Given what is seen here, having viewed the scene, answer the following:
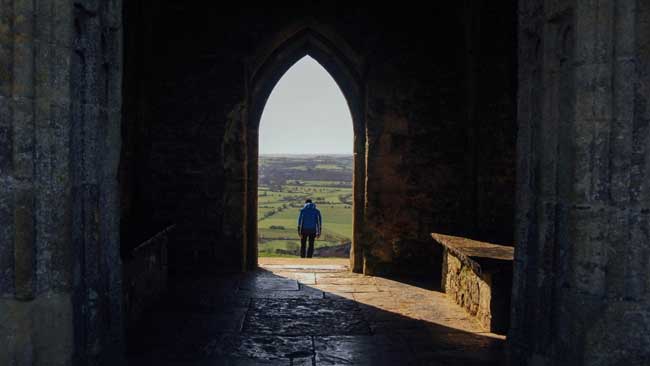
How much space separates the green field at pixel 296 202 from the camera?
22.9 m

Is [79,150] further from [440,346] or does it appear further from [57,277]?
[440,346]

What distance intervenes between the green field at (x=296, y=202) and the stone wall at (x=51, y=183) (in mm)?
14420

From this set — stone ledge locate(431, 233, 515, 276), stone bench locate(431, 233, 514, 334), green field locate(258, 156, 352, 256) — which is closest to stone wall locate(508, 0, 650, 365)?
stone ledge locate(431, 233, 515, 276)

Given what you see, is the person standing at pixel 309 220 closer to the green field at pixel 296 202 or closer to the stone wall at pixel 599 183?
the stone wall at pixel 599 183

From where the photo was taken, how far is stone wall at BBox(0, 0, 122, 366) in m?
2.57

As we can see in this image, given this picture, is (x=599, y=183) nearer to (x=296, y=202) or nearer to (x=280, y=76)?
(x=280, y=76)

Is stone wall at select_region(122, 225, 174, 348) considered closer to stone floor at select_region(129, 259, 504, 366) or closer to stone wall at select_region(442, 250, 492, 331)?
stone floor at select_region(129, 259, 504, 366)

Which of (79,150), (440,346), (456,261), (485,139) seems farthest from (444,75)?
(79,150)

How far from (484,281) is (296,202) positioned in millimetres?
35983

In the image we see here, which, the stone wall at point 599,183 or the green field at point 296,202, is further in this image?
the green field at point 296,202

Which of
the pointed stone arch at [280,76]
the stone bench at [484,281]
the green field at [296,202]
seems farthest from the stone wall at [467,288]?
the green field at [296,202]

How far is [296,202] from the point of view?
41219mm

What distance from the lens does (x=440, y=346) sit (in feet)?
15.6

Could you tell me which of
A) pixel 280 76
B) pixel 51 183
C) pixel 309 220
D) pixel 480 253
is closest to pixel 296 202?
pixel 309 220
